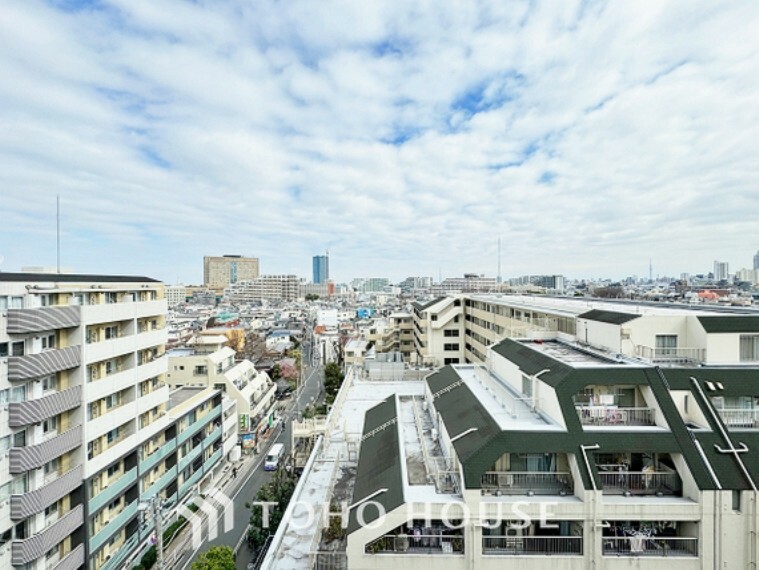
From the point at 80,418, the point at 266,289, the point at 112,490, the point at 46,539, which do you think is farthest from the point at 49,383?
the point at 266,289

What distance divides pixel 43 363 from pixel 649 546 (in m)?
20.1

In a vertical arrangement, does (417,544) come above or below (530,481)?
below

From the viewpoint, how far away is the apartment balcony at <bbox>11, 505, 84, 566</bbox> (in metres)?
14.4

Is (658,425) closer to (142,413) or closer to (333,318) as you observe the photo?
(142,413)

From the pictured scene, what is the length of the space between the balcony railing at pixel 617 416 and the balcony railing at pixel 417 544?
4.88 metres

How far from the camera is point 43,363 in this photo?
1533cm

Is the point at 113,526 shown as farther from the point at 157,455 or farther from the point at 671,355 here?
the point at 671,355

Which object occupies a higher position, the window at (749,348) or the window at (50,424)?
the window at (749,348)

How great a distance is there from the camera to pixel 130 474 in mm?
20422

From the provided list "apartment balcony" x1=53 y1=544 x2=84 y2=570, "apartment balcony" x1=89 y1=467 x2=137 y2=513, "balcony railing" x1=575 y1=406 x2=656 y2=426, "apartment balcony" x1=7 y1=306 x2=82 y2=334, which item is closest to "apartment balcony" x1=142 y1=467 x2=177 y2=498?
"apartment balcony" x1=89 y1=467 x2=137 y2=513

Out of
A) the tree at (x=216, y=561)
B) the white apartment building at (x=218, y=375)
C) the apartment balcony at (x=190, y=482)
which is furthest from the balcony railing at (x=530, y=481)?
the white apartment building at (x=218, y=375)

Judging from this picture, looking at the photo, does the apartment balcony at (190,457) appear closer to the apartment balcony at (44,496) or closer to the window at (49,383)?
the apartment balcony at (44,496)

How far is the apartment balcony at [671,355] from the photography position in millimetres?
13992

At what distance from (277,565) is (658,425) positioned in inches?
434
